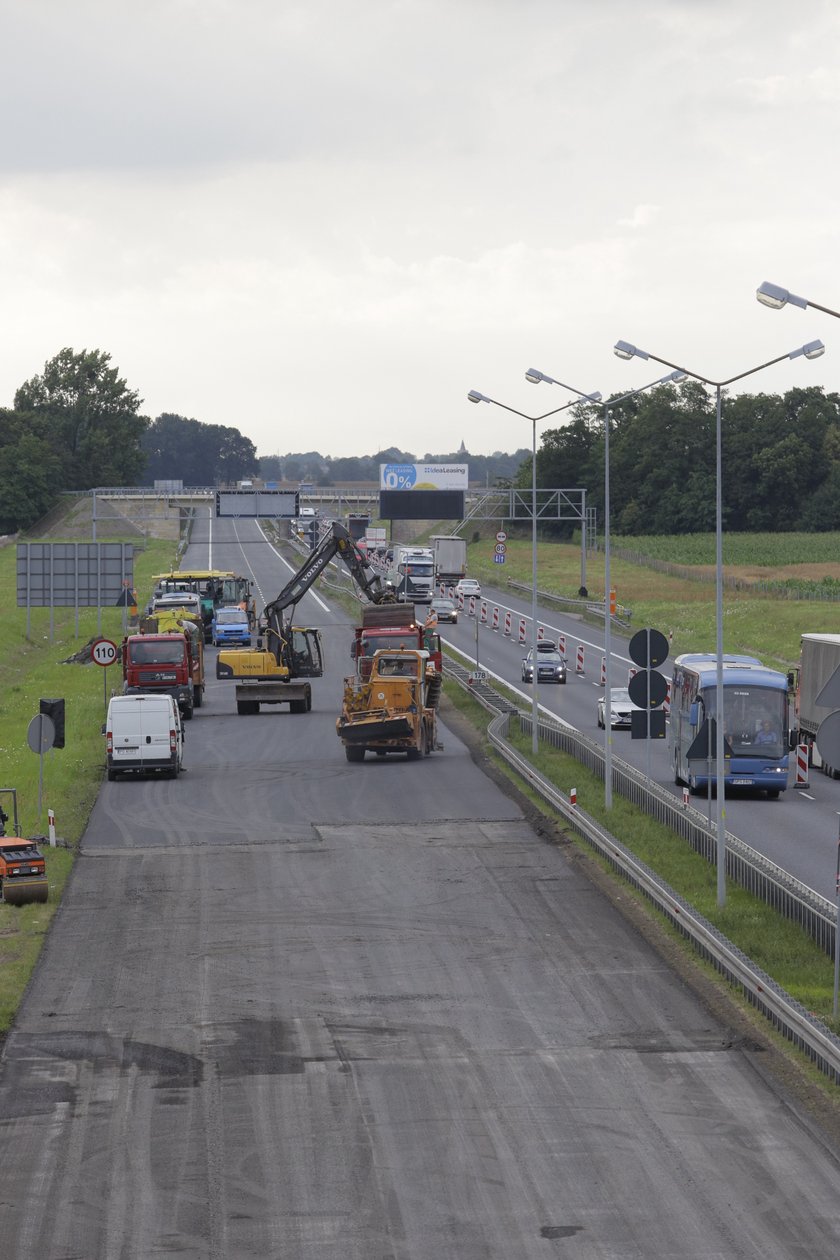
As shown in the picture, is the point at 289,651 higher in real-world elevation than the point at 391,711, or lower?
higher

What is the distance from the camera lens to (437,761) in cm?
4369

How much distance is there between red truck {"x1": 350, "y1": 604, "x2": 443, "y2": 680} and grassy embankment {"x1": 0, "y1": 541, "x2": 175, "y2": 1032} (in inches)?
292

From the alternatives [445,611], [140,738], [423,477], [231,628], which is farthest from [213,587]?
[140,738]

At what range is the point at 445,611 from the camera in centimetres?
9538

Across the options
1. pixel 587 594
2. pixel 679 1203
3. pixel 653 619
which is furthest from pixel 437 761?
pixel 587 594

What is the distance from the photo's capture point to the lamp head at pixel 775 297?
1879 centimetres

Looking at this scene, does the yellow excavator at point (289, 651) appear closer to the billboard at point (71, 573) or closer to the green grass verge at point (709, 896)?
the billboard at point (71, 573)

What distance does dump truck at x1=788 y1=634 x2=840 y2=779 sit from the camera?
145 ft

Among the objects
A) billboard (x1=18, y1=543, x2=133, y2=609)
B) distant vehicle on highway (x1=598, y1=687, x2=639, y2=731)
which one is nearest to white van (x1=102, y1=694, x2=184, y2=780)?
distant vehicle on highway (x1=598, y1=687, x2=639, y2=731)

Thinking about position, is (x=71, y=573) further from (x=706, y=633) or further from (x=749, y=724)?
(x=749, y=724)

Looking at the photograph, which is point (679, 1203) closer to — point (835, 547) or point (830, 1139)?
point (830, 1139)

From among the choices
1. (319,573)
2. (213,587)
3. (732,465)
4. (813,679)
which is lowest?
(813,679)

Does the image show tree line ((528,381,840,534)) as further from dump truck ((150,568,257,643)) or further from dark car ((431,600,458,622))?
dump truck ((150,568,257,643))

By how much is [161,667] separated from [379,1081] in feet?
123
